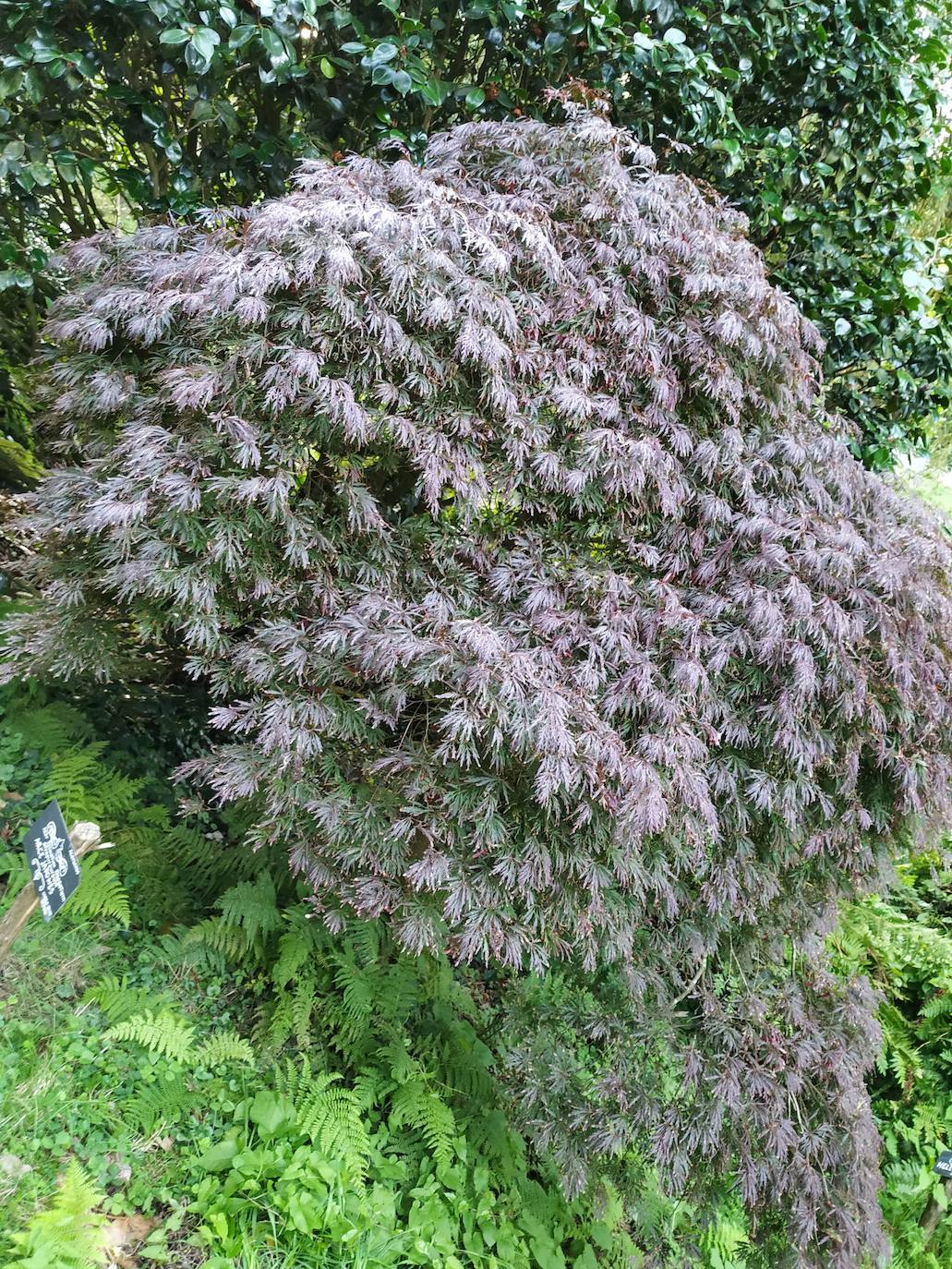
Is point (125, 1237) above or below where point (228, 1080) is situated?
above

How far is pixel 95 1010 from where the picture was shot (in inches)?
89.2

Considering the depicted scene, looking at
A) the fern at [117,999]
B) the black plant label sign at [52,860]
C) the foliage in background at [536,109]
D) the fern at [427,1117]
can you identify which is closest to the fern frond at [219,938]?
the fern at [117,999]

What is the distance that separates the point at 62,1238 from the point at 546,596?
171 centimetres

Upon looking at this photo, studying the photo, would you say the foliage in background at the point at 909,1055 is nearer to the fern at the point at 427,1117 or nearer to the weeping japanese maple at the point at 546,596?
the weeping japanese maple at the point at 546,596

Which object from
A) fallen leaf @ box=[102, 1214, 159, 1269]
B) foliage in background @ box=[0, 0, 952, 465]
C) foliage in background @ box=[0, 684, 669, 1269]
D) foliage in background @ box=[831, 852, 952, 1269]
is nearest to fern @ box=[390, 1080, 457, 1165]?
foliage in background @ box=[0, 684, 669, 1269]

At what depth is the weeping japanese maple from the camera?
1.83m

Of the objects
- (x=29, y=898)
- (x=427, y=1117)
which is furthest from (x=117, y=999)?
(x=427, y=1117)

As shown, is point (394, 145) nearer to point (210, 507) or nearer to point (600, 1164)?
point (210, 507)

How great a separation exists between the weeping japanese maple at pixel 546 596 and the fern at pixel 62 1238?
772mm

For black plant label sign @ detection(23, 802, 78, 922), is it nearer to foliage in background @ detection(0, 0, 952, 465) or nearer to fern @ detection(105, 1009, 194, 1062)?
fern @ detection(105, 1009, 194, 1062)

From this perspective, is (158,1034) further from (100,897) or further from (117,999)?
(100,897)

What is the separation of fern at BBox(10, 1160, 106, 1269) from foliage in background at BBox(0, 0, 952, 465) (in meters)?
2.54

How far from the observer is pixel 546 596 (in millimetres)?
2041

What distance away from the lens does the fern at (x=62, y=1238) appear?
1.55 m
